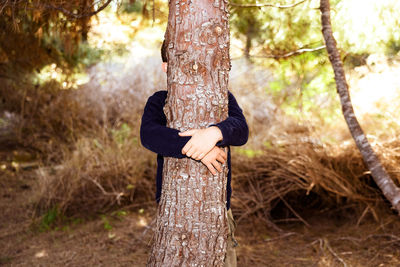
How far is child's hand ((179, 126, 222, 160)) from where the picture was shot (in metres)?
1.72

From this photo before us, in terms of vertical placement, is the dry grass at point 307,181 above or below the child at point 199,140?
below

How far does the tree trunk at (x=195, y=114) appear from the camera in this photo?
6.04ft

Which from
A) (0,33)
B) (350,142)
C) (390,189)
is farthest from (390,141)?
(0,33)

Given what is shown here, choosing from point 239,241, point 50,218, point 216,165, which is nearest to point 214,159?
point 216,165

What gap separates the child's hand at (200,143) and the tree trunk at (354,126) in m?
1.88

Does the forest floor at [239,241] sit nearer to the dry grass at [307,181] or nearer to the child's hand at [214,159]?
the dry grass at [307,181]

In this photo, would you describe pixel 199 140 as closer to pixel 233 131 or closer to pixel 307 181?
pixel 233 131

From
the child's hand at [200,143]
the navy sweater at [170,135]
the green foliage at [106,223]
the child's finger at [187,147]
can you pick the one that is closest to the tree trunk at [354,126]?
the navy sweater at [170,135]

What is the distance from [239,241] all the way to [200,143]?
2.39 m

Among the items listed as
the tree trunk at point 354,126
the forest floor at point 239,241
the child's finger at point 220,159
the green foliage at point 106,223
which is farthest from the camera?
the green foliage at point 106,223

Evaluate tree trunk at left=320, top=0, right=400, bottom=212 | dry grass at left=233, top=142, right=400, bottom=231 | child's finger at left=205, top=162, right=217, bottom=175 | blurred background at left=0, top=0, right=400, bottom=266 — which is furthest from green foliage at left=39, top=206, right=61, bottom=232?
tree trunk at left=320, top=0, right=400, bottom=212

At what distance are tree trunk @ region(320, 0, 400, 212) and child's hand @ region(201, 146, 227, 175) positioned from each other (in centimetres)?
178

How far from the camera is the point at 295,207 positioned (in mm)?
4520

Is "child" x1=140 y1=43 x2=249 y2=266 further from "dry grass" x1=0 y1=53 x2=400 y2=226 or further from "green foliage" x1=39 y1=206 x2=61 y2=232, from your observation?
"green foliage" x1=39 y1=206 x2=61 y2=232
